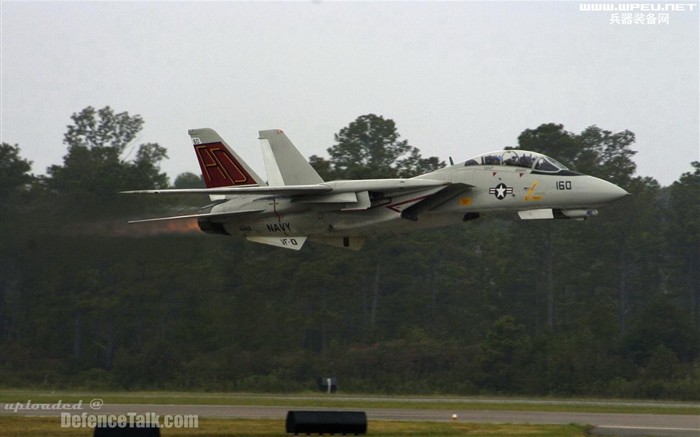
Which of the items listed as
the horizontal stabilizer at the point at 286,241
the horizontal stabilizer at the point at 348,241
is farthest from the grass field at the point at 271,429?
the horizontal stabilizer at the point at 348,241

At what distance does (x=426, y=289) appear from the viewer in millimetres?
54125

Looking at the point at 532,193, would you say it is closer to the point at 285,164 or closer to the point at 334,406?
the point at 285,164

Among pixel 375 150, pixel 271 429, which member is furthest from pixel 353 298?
pixel 271 429

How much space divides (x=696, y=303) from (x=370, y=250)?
16.2 metres

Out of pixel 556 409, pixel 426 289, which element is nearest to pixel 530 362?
pixel 426 289

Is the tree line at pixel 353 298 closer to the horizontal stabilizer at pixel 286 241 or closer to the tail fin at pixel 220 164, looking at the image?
the tail fin at pixel 220 164

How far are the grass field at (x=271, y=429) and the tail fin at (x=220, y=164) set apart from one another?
7750 mm

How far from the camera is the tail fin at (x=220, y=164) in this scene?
109 ft

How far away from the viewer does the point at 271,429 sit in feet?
87.5

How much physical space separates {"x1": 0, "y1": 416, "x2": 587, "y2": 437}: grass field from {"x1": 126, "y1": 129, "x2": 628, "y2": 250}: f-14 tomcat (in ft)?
17.9

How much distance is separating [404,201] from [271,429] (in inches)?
282

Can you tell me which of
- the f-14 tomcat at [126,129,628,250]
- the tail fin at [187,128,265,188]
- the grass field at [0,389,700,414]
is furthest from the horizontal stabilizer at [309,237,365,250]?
the grass field at [0,389,700,414]

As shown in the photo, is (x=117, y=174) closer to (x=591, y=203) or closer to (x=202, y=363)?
(x=202, y=363)

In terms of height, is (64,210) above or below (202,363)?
above
